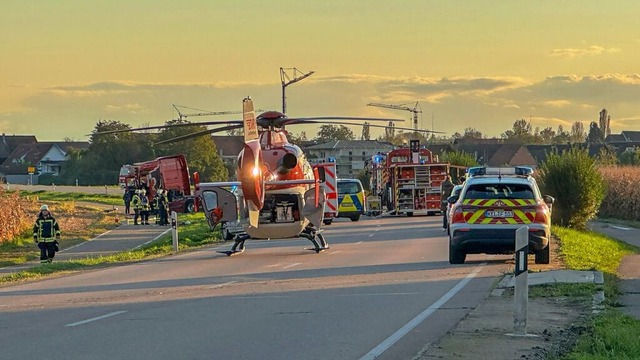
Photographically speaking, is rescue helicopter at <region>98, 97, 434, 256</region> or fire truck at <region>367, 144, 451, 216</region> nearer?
rescue helicopter at <region>98, 97, 434, 256</region>

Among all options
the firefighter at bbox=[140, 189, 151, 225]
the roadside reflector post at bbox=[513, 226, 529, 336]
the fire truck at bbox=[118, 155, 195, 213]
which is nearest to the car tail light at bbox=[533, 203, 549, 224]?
the roadside reflector post at bbox=[513, 226, 529, 336]

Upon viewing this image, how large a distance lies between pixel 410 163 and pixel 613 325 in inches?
1569

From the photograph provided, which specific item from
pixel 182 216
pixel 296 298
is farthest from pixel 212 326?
pixel 182 216

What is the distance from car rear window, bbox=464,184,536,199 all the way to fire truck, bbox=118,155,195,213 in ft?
115

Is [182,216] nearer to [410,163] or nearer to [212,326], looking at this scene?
[410,163]

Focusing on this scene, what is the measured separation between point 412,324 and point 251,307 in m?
2.97

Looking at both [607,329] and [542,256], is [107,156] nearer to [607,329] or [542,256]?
[542,256]

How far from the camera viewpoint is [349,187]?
48.3 metres

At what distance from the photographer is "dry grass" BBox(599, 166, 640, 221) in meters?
57.1

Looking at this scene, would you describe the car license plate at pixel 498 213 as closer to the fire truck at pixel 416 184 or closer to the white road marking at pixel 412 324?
the white road marking at pixel 412 324

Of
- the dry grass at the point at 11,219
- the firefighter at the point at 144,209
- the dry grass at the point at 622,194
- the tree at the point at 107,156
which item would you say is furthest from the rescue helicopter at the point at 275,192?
the tree at the point at 107,156

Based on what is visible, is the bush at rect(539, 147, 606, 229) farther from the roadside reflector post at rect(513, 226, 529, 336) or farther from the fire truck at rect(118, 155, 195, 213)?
the roadside reflector post at rect(513, 226, 529, 336)

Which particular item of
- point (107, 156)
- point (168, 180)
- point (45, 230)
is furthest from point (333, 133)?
point (45, 230)

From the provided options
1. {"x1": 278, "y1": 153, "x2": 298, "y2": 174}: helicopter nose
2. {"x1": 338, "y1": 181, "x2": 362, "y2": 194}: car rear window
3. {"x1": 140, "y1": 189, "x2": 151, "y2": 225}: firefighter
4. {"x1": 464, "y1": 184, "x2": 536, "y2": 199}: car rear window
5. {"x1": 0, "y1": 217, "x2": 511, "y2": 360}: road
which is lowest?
{"x1": 140, "y1": 189, "x2": 151, "y2": 225}: firefighter
